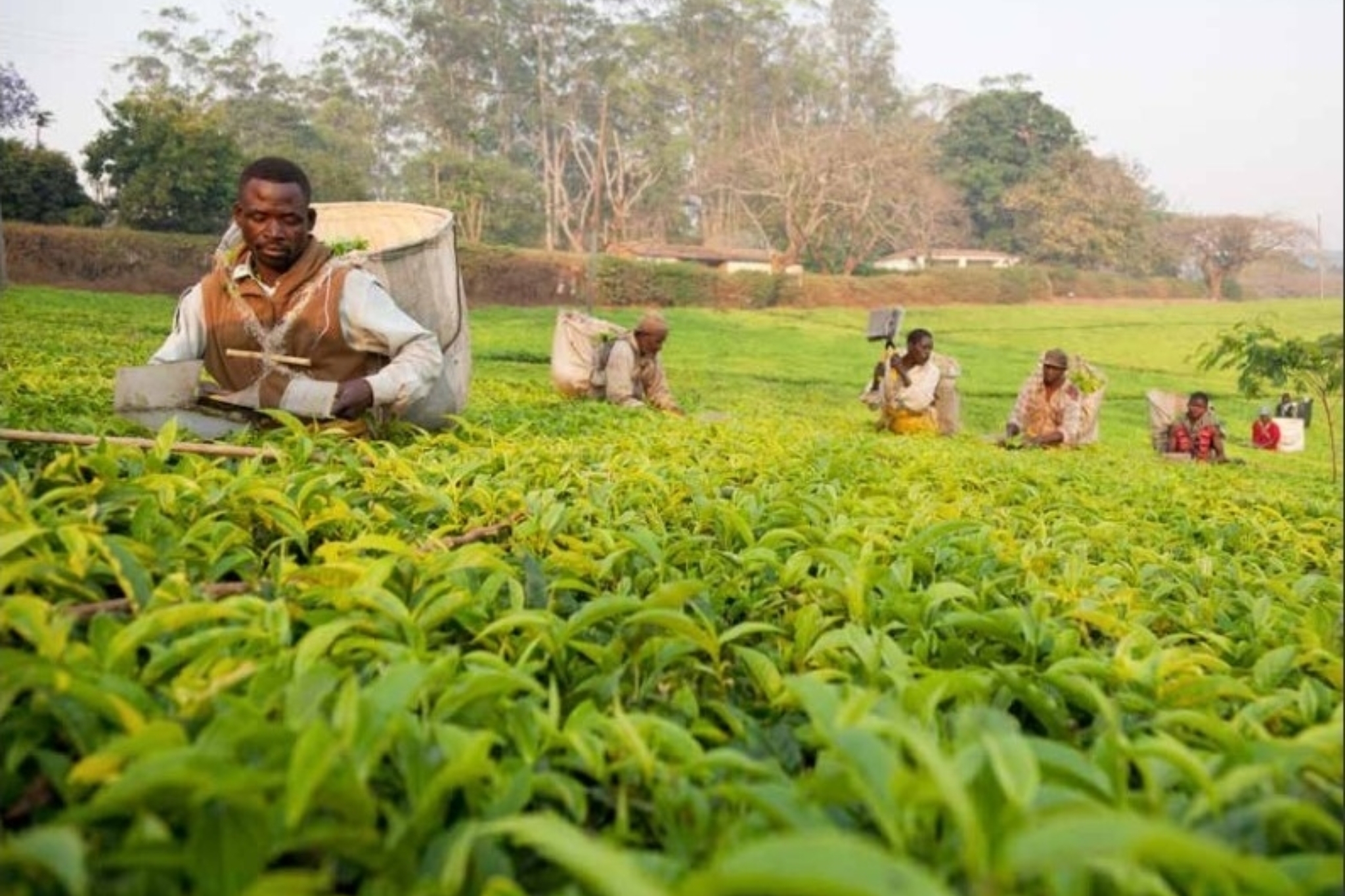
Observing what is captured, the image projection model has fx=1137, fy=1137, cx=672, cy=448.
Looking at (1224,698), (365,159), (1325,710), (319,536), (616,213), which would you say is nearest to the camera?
(1325,710)

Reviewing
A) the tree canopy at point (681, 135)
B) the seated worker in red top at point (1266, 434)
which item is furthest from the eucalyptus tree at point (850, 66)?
the seated worker in red top at point (1266, 434)

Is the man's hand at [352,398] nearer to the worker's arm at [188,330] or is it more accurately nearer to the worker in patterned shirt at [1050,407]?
the worker's arm at [188,330]

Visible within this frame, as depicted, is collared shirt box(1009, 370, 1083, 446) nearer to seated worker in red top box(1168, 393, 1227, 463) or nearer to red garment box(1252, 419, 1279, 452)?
seated worker in red top box(1168, 393, 1227, 463)

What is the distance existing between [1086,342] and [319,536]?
29.1 meters

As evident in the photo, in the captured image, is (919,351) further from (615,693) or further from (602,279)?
(602,279)

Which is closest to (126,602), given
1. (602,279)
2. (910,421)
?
(910,421)

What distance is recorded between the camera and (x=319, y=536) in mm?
1644

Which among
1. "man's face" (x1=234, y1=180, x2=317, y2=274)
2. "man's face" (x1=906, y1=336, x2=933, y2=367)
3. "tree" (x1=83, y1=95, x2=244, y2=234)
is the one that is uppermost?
"tree" (x1=83, y1=95, x2=244, y2=234)

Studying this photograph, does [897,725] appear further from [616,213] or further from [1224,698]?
[616,213]

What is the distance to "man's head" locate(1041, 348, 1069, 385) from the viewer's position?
8703 millimetres

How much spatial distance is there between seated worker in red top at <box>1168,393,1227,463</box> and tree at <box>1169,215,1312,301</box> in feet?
106

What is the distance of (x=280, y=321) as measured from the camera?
3525 mm

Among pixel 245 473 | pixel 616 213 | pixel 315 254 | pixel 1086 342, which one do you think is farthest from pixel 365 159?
pixel 245 473

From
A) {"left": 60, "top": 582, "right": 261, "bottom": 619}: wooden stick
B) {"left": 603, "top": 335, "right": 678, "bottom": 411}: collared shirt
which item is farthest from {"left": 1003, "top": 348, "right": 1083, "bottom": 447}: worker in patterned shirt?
{"left": 60, "top": 582, "right": 261, "bottom": 619}: wooden stick
